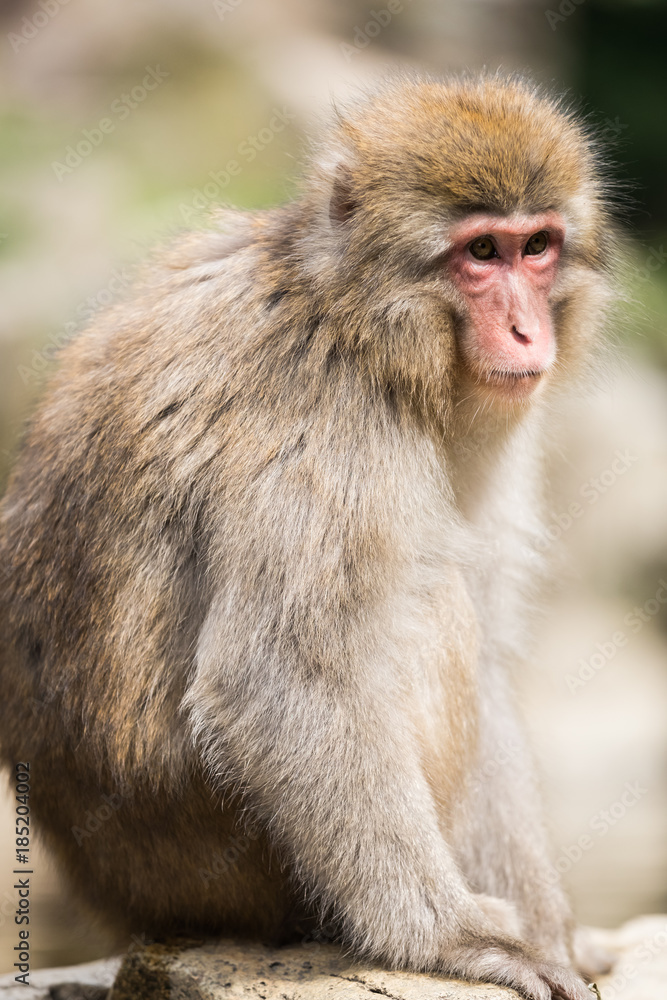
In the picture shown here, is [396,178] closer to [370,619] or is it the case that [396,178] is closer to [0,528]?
[370,619]

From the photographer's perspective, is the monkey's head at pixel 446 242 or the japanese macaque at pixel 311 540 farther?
the monkey's head at pixel 446 242

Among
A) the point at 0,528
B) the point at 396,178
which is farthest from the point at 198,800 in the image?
the point at 396,178

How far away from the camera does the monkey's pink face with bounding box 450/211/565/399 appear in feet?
11.7

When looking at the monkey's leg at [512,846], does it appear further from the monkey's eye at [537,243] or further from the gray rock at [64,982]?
the monkey's eye at [537,243]

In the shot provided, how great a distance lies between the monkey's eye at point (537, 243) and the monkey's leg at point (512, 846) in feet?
5.95

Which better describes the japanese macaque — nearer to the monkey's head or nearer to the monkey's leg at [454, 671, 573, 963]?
the monkey's head

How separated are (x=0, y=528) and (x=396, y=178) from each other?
1913 millimetres

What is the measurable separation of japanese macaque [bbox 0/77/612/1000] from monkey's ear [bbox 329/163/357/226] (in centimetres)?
1

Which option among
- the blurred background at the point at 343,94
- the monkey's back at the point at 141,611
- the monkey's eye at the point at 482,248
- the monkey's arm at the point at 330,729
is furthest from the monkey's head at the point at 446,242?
the blurred background at the point at 343,94

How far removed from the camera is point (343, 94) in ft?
34.3

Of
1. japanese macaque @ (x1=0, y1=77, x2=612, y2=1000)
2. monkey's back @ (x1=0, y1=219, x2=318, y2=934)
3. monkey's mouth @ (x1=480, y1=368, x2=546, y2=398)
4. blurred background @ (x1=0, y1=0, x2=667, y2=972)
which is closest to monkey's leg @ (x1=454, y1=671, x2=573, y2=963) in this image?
japanese macaque @ (x1=0, y1=77, x2=612, y2=1000)

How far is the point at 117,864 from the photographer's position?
3.88m

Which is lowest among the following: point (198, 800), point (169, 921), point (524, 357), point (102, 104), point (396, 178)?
point (169, 921)

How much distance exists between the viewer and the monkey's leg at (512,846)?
4426 mm
